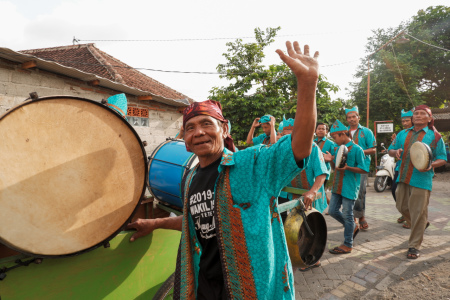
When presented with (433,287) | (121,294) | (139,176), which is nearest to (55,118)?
(139,176)

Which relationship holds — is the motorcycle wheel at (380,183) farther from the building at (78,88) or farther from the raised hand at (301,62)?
the raised hand at (301,62)

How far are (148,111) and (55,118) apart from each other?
689 cm

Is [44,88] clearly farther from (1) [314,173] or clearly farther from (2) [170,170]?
(1) [314,173]

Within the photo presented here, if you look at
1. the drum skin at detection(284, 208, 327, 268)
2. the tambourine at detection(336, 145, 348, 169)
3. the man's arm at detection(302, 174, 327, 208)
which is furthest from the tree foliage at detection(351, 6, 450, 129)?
the drum skin at detection(284, 208, 327, 268)

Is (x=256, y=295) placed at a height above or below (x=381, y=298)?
above

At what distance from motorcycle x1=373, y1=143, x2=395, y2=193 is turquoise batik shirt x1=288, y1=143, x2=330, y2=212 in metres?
6.35

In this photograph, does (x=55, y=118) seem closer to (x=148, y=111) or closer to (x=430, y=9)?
(x=148, y=111)

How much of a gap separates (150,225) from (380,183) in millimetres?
9512

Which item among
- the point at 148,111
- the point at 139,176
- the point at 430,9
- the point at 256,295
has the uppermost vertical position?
the point at 430,9

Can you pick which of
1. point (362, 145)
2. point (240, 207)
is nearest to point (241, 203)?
point (240, 207)

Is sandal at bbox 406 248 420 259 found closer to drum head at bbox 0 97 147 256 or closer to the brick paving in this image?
the brick paving

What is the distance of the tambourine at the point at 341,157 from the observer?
13.5 ft

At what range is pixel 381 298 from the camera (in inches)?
116

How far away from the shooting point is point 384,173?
909cm
